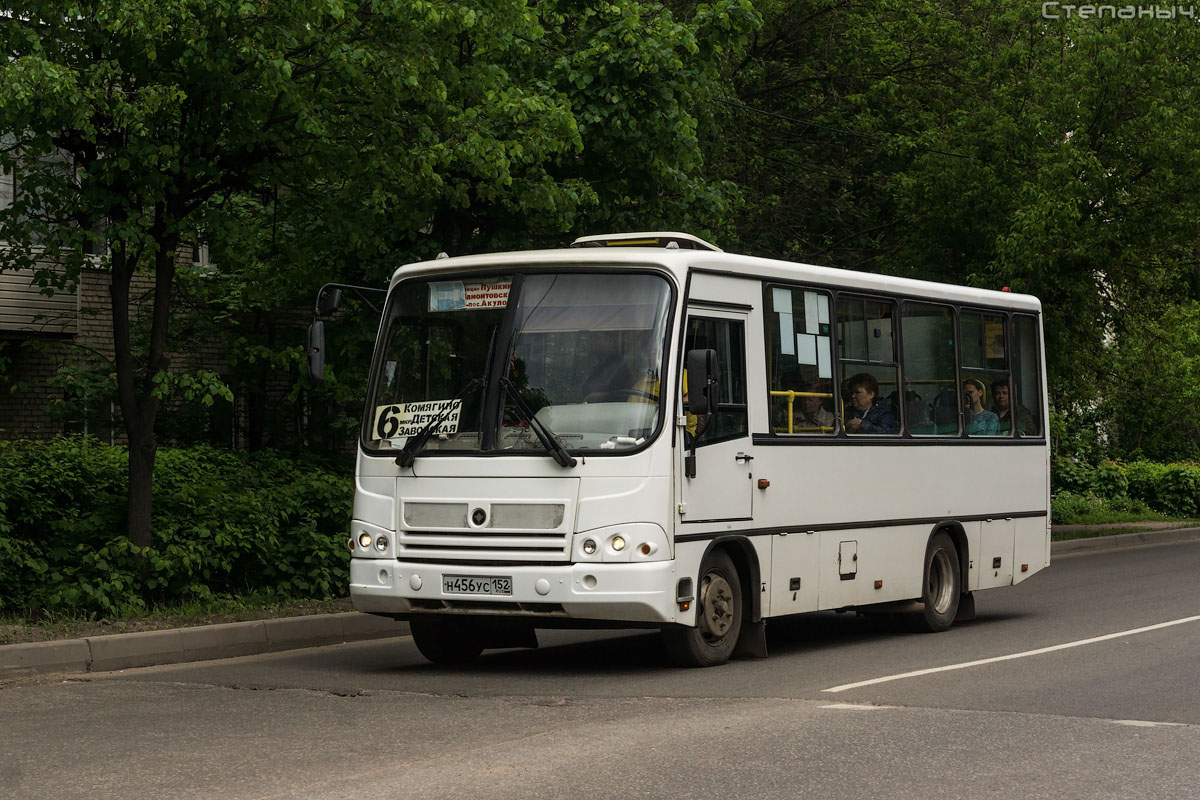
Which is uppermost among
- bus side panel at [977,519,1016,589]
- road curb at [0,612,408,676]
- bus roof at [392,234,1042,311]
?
bus roof at [392,234,1042,311]

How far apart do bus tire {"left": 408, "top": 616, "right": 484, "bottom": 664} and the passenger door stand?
187cm

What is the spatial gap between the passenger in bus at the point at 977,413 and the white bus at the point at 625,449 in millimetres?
1642

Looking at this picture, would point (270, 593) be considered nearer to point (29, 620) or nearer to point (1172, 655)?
point (29, 620)

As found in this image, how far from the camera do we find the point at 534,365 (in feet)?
36.5

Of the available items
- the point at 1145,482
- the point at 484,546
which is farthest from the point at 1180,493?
the point at 484,546

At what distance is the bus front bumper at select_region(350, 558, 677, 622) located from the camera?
1058 cm

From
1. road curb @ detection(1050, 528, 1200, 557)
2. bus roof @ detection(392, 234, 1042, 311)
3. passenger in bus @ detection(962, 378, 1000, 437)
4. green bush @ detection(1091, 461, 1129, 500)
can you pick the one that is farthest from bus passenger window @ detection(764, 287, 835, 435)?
green bush @ detection(1091, 461, 1129, 500)

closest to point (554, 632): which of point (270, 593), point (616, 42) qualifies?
point (270, 593)

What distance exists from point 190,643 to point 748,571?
4.16 m

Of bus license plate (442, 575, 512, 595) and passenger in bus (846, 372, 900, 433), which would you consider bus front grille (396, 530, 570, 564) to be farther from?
passenger in bus (846, 372, 900, 433)

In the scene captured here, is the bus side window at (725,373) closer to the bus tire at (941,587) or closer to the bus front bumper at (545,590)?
the bus front bumper at (545,590)

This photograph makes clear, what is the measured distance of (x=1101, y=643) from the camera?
504 inches

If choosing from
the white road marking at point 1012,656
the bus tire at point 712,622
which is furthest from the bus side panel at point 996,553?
the bus tire at point 712,622

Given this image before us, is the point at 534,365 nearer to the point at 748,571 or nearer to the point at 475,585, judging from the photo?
the point at 475,585
